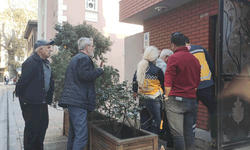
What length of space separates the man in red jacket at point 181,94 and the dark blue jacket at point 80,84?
0.98m

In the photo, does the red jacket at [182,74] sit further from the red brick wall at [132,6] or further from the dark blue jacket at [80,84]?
the red brick wall at [132,6]

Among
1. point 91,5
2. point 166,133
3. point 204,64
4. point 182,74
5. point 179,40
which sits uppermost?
point 91,5

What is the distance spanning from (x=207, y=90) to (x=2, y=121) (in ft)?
21.4

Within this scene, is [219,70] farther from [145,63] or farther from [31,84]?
[31,84]

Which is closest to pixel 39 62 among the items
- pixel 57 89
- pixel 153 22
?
pixel 57 89

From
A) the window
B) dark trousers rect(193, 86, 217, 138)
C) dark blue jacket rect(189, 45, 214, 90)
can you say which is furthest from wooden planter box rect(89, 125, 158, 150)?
the window

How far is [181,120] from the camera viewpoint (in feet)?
9.05

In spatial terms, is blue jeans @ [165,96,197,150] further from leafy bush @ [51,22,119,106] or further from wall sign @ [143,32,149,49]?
wall sign @ [143,32,149,49]

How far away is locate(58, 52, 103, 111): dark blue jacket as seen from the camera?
285cm

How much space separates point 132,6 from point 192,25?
7.29 feet

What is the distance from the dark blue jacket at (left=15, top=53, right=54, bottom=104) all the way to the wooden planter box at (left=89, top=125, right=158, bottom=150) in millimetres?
949

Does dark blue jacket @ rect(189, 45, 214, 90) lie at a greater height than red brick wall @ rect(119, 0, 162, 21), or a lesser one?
lesser

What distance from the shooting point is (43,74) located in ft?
10.6

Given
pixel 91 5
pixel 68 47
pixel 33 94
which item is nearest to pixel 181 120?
pixel 33 94
